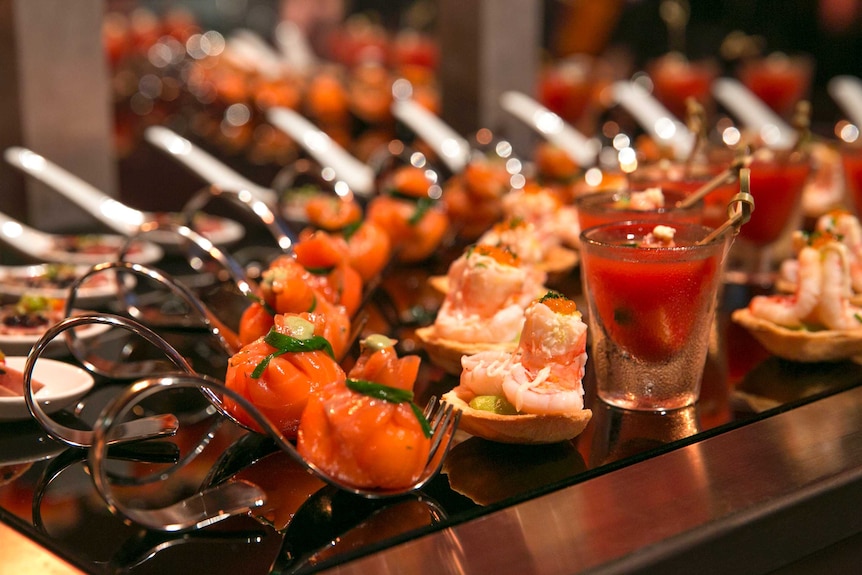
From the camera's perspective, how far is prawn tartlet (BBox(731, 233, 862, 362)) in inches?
→ 58.4

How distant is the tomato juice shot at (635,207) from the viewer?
1632 millimetres

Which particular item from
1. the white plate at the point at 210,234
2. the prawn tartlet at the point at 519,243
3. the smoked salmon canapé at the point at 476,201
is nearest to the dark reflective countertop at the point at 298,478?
the prawn tartlet at the point at 519,243

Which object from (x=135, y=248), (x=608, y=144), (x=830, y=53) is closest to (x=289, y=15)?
(x=830, y=53)

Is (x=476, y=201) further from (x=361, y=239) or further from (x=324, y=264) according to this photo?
A: (x=324, y=264)

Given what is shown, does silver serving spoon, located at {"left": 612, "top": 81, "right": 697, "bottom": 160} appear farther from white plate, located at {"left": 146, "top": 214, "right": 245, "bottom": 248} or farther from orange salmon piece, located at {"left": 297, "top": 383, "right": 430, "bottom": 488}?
orange salmon piece, located at {"left": 297, "top": 383, "right": 430, "bottom": 488}

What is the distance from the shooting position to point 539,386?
1180mm

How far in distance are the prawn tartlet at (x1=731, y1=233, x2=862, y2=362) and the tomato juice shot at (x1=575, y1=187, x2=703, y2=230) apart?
20 centimetres

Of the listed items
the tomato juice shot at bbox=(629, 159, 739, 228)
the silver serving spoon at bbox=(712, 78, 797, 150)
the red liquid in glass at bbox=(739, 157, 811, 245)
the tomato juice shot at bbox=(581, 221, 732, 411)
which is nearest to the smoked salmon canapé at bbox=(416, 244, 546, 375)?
the tomato juice shot at bbox=(581, 221, 732, 411)

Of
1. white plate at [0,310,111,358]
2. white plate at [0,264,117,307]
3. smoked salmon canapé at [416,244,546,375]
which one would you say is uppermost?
smoked salmon canapé at [416,244,546,375]

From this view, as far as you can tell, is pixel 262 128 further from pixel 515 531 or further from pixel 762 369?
pixel 515 531

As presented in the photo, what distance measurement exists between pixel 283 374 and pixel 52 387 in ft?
1.20

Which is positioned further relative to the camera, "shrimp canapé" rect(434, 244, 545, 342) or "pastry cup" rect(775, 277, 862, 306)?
"pastry cup" rect(775, 277, 862, 306)

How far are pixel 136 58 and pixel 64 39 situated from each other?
8.30ft

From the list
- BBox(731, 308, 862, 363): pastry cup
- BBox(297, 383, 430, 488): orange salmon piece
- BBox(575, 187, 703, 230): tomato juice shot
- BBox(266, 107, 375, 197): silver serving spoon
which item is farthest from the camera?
BBox(266, 107, 375, 197): silver serving spoon
